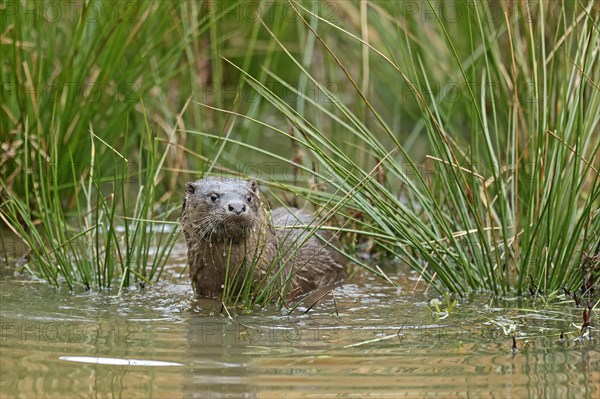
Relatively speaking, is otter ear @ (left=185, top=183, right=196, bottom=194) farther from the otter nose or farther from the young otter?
the otter nose

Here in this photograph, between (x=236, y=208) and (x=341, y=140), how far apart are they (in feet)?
5.80

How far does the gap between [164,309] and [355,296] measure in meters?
0.89

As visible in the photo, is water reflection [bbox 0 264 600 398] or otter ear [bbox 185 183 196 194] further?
otter ear [bbox 185 183 196 194]

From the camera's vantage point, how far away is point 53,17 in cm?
621

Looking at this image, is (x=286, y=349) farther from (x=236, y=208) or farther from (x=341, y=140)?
(x=341, y=140)

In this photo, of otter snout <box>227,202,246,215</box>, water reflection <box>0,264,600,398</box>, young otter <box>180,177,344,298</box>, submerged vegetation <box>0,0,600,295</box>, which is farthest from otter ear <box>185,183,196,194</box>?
water reflection <box>0,264,600,398</box>

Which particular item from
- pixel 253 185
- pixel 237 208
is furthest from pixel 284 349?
pixel 253 185

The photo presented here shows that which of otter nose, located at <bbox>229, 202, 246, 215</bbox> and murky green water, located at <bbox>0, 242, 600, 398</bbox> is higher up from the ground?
otter nose, located at <bbox>229, 202, 246, 215</bbox>

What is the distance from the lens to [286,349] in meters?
4.00

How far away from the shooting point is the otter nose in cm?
461

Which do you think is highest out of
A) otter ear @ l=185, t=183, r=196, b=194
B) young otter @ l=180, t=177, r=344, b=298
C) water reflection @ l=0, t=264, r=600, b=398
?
otter ear @ l=185, t=183, r=196, b=194

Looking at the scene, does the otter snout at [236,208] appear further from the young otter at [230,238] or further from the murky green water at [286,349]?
the murky green water at [286,349]

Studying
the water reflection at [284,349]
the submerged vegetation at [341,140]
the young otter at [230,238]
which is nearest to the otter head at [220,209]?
the young otter at [230,238]

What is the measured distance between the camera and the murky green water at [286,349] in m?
3.50
